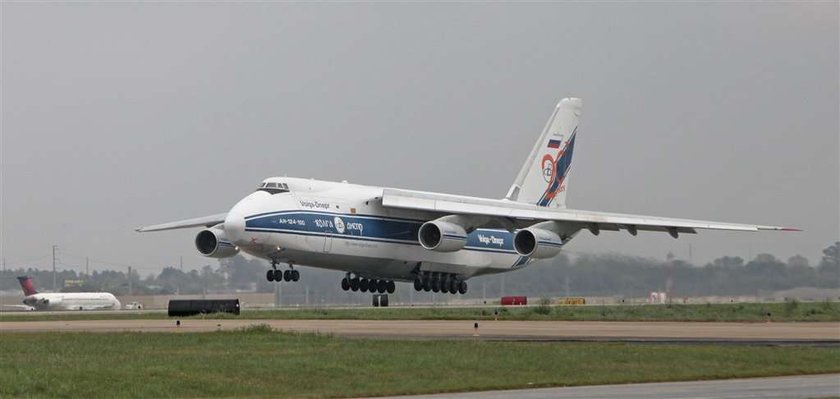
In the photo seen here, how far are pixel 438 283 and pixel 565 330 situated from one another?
2222 cm

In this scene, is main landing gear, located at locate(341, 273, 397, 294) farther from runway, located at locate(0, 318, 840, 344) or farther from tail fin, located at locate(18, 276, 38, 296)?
tail fin, located at locate(18, 276, 38, 296)

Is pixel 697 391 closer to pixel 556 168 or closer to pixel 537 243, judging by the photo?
pixel 537 243

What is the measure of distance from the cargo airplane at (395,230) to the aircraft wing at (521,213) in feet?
0.14

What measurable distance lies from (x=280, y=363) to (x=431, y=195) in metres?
33.0

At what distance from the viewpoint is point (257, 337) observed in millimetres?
32656

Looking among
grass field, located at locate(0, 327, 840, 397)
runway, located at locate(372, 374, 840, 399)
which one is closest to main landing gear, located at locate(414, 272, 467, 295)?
grass field, located at locate(0, 327, 840, 397)

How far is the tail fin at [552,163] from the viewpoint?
64.1 metres

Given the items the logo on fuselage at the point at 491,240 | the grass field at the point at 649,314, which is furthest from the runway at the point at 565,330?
the logo on fuselage at the point at 491,240

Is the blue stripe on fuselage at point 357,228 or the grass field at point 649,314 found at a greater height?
the blue stripe on fuselage at point 357,228

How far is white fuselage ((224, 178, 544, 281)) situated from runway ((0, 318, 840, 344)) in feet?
16.6

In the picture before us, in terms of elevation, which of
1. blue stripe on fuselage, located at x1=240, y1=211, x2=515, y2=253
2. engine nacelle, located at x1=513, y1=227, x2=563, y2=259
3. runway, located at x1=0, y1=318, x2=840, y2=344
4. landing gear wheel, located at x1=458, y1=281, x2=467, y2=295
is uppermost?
blue stripe on fuselage, located at x1=240, y1=211, x2=515, y2=253

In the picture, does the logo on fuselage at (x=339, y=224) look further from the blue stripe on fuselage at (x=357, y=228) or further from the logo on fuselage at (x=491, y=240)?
the logo on fuselage at (x=491, y=240)

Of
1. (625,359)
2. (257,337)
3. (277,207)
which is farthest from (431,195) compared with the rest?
(625,359)

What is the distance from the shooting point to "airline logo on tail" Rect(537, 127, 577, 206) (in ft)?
213
